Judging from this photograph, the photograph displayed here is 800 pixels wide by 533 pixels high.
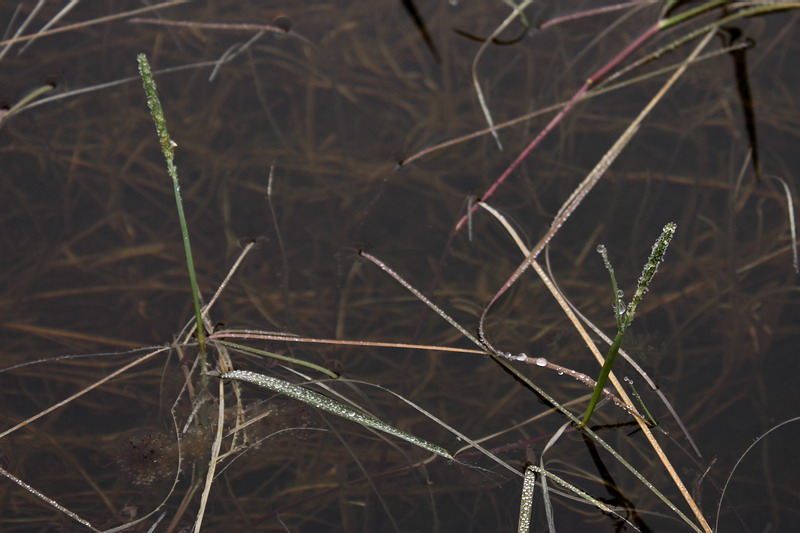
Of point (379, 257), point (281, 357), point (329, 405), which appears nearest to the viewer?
point (329, 405)

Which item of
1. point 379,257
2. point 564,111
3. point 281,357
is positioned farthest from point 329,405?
point 564,111

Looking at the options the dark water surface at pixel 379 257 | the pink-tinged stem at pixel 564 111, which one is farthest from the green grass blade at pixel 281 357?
the pink-tinged stem at pixel 564 111

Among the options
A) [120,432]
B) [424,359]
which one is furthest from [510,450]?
[120,432]

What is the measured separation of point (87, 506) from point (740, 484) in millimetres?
1297

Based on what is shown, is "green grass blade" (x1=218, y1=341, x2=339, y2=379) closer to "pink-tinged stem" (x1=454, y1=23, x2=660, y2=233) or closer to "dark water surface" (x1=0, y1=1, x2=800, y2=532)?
"dark water surface" (x1=0, y1=1, x2=800, y2=532)

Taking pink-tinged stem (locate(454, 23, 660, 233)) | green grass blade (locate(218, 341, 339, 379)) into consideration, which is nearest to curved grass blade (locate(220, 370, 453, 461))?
green grass blade (locate(218, 341, 339, 379))

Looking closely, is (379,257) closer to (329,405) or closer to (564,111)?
(329,405)

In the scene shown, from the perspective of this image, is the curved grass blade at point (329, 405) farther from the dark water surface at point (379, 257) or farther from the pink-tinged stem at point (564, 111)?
the pink-tinged stem at point (564, 111)

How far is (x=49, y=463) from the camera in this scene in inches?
62.5

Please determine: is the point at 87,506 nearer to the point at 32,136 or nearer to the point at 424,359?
the point at 424,359

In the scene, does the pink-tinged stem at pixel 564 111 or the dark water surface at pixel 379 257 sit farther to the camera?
the pink-tinged stem at pixel 564 111

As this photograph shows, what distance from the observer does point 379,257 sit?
1.70 meters

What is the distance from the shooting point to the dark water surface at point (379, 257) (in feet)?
5.11

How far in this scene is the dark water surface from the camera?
156 centimetres
